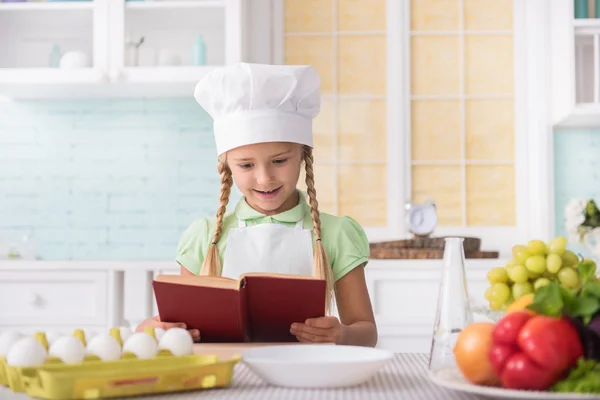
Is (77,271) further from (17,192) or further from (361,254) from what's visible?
(361,254)

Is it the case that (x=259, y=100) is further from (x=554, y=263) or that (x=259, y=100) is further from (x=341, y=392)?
(x=341, y=392)

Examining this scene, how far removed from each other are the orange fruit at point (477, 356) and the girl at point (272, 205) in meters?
0.72

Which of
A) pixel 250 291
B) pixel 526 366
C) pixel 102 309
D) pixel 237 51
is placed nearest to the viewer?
pixel 526 366

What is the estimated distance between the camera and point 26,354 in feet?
3.04

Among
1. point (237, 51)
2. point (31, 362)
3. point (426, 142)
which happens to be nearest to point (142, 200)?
point (237, 51)

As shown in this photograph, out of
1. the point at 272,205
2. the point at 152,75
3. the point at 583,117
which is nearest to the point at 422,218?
the point at 583,117

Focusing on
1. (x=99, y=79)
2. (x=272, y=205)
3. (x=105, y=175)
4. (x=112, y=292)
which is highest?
(x=99, y=79)

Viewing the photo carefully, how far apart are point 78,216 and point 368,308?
2.24m

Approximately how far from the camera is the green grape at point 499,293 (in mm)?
1367

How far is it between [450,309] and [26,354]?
1.77 ft

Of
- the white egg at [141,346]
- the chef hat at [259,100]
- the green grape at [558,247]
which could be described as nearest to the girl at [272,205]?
the chef hat at [259,100]

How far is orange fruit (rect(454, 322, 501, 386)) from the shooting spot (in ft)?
2.93

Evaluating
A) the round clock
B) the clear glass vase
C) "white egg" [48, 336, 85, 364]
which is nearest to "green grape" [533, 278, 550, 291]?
the clear glass vase

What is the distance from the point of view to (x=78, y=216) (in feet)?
12.3
